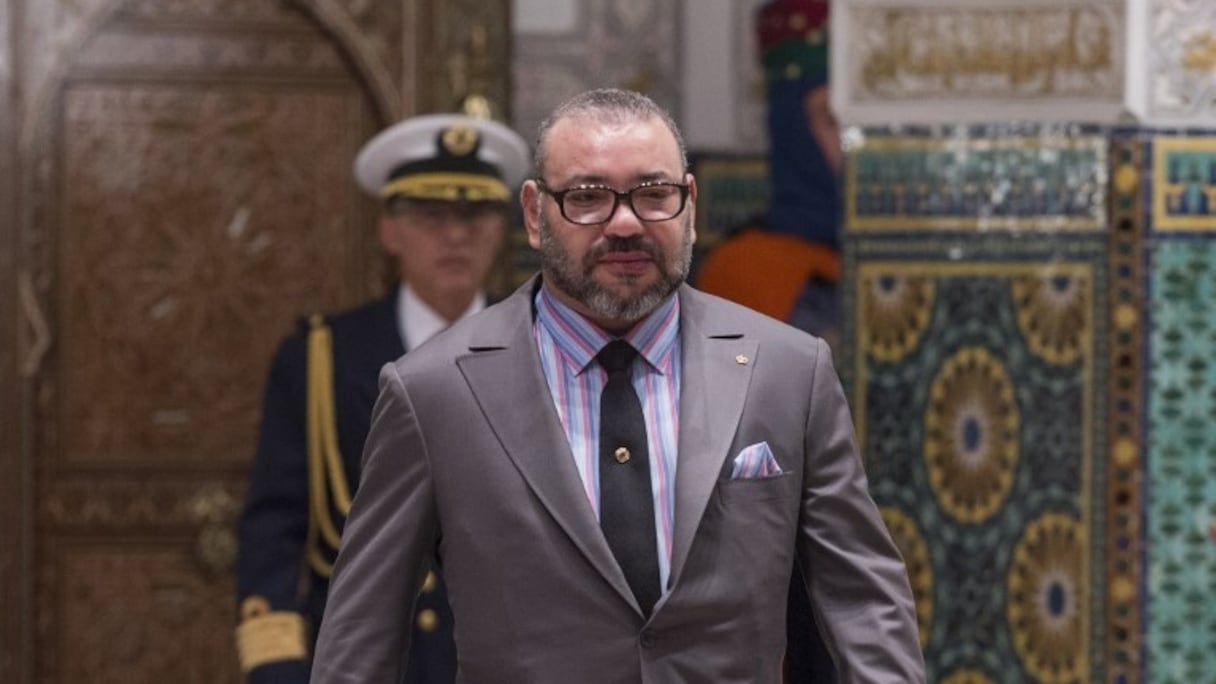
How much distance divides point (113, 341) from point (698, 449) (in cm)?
366

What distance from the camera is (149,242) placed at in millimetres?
6633

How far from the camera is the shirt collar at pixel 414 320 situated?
5.26m

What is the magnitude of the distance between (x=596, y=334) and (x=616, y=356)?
0.13 ft

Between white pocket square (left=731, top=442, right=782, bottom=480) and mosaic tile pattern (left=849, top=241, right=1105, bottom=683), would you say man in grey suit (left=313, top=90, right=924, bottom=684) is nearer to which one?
white pocket square (left=731, top=442, right=782, bottom=480)

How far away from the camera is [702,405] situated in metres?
3.30

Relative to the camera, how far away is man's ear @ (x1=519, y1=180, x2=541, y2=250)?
11.2 ft

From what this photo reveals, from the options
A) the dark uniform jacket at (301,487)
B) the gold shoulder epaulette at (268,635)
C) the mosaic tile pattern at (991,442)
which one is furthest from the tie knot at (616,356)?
the mosaic tile pattern at (991,442)

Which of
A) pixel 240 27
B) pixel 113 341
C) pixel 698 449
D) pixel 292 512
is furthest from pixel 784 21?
pixel 698 449

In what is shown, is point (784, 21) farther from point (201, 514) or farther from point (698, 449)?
point (698, 449)

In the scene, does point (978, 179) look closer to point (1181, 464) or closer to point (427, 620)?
point (1181, 464)

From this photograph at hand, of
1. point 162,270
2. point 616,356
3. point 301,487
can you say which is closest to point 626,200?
point 616,356

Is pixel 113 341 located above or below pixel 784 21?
below

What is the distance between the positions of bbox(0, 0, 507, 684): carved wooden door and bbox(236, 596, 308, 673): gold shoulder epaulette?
5.40 ft

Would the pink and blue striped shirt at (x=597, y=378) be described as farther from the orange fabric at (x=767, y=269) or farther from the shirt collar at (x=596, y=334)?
the orange fabric at (x=767, y=269)
